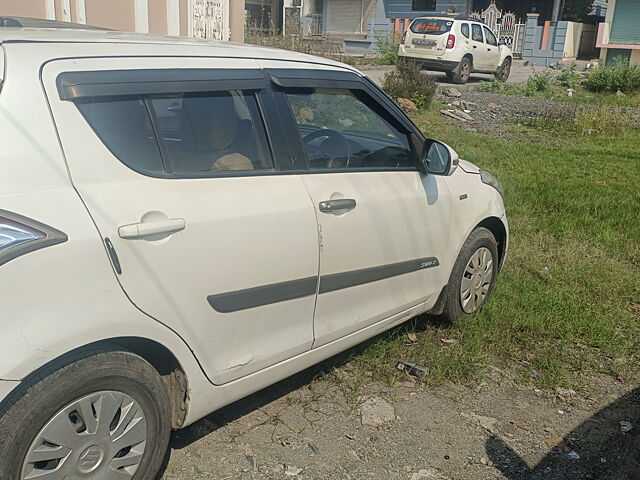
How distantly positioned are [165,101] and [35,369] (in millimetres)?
1166

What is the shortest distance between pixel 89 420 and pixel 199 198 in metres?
0.93

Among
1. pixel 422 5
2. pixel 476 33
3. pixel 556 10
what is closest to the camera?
pixel 476 33

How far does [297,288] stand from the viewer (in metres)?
3.07

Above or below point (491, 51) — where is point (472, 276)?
Result: below

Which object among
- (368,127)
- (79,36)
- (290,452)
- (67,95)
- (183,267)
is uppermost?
(79,36)

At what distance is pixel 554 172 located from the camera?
9000 mm

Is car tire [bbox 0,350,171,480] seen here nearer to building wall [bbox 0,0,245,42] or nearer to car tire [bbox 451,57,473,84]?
building wall [bbox 0,0,245,42]

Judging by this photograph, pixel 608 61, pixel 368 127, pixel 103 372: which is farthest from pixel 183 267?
pixel 608 61

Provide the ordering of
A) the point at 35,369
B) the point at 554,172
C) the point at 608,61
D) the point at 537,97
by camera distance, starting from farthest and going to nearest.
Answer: the point at 608,61 → the point at 537,97 → the point at 554,172 → the point at 35,369

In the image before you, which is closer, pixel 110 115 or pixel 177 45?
pixel 110 115

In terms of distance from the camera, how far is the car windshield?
21125 mm

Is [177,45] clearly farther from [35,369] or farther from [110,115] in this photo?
[35,369]

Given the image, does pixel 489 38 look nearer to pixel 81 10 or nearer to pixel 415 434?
pixel 81 10

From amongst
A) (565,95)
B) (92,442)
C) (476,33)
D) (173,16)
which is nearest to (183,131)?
(92,442)
